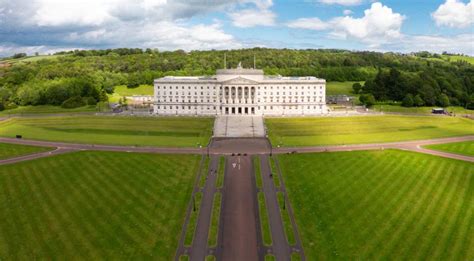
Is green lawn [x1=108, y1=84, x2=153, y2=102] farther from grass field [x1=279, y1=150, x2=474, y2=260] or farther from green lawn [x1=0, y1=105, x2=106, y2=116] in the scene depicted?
grass field [x1=279, y1=150, x2=474, y2=260]

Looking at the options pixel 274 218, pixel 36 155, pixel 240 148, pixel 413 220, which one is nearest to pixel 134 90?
pixel 36 155

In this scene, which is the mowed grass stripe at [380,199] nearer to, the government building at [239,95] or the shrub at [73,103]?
the government building at [239,95]

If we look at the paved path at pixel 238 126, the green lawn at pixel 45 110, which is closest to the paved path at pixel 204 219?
the paved path at pixel 238 126

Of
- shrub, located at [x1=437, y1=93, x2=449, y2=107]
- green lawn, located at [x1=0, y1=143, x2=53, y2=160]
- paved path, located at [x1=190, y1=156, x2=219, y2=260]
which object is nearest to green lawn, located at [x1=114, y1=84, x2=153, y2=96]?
green lawn, located at [x1=0, y1=143, x2=53, y2=160]

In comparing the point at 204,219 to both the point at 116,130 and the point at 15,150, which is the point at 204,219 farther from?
the point at 116,130

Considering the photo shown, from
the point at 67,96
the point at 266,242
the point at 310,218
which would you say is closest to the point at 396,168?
the point at 310,218
